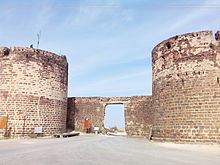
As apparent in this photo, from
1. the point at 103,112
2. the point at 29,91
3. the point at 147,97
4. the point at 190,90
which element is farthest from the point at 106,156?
the point at 103,112

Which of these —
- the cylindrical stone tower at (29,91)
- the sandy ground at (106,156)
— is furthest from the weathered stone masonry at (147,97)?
the sandy ground at (106,156)

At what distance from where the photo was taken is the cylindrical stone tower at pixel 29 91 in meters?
14.2

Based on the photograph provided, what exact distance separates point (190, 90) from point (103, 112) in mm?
10369

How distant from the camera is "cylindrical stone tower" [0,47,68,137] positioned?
14.2 m

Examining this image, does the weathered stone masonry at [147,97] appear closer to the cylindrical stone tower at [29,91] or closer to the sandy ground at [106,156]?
the cylindrical stone tower at [29,91]

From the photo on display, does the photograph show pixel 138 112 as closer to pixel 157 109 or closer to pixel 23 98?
pixel 157 109

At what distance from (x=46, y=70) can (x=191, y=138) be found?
36.8 feet

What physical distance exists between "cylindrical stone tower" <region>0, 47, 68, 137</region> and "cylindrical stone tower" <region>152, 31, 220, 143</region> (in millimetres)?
8159

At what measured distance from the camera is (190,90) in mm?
10898

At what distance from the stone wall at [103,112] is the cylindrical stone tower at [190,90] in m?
5.39

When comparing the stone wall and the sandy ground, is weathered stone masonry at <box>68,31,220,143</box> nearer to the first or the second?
the sandy ground

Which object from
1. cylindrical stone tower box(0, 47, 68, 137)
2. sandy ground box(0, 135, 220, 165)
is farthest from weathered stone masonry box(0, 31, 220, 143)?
sandy ground box(0, 135, 220, 165)

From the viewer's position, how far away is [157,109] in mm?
12656

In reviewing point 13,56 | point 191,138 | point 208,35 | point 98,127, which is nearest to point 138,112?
point 98,127
